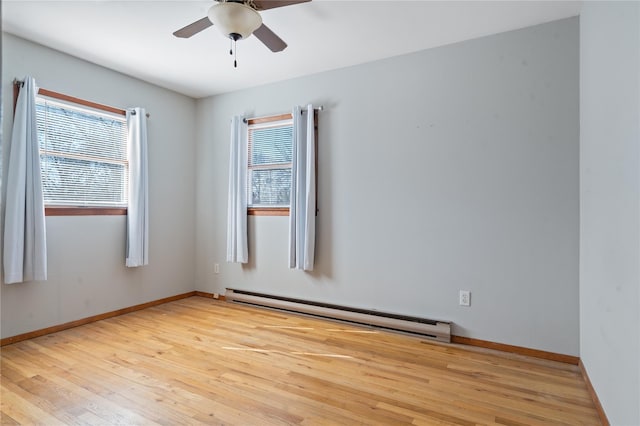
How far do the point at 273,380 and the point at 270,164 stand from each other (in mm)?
2417

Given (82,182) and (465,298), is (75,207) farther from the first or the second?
(465,298)

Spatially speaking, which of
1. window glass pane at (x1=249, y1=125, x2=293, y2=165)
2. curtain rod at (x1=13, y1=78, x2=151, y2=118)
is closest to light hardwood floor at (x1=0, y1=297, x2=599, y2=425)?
window glass pane at (x1=249, y1=125, x2=293, y2=165)

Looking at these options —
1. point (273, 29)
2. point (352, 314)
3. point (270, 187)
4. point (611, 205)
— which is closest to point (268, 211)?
point (270, 187)

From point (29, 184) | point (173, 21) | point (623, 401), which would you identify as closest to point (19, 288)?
point (29, 184)

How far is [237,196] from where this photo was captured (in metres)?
4.34

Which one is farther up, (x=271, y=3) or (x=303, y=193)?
(x=271, y=3)

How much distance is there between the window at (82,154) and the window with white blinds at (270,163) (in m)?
1.33

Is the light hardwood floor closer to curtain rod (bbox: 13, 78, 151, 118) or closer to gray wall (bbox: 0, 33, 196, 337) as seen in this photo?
gray wall (bbox: 0, 33, 196, 337)

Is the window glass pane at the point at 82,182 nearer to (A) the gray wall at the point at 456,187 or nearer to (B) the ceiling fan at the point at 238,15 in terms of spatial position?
(A) the gray wall at the point at 456,187

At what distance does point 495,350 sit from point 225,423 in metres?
2.16

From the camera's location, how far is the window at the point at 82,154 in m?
3.39

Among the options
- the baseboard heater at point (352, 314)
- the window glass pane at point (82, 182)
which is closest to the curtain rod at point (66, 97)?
the window glass pane at point (82, 182)

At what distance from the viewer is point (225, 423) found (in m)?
2.06

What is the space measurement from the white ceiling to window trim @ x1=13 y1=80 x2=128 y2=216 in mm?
397
